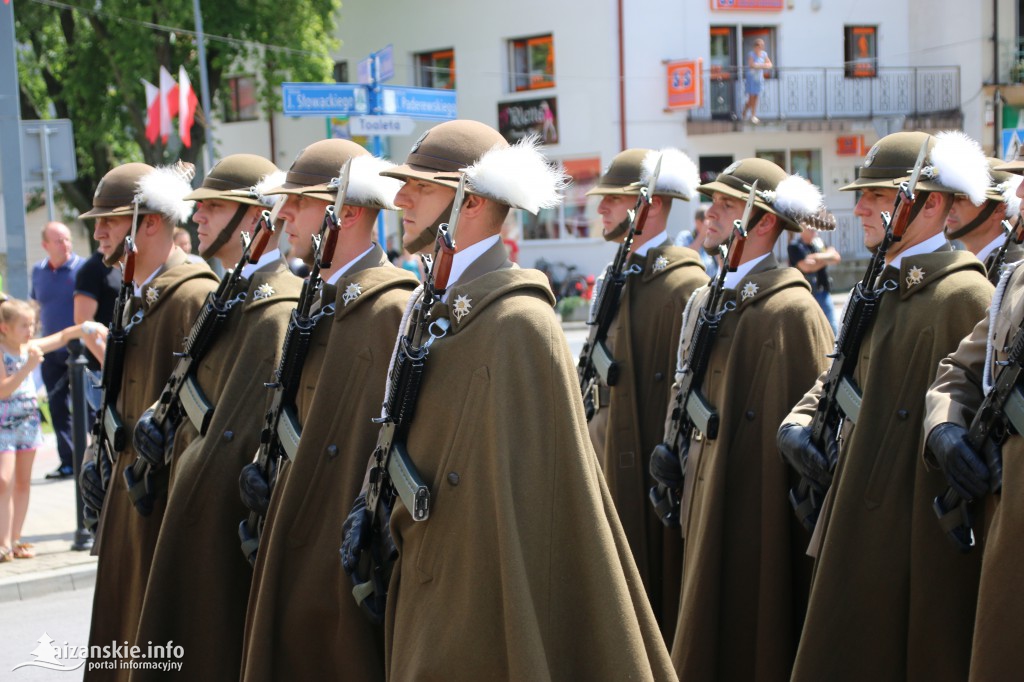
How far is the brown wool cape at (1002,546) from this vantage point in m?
3.51

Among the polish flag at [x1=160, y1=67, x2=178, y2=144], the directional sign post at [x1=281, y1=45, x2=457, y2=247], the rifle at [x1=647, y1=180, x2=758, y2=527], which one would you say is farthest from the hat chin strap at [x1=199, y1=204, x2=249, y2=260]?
the polish flag at [x1=160, y1=67, x2=178, y2=144]

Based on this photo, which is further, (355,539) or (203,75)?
(203,75)

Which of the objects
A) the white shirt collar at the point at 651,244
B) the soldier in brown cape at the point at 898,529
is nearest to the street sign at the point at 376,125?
the white shirt collar at the point at 651,244

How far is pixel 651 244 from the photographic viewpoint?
660 cm

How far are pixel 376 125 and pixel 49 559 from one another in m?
7.20

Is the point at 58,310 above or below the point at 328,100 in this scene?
below

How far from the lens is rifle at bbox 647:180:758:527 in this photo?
5.41 meters

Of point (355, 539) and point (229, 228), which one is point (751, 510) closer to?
point (355, 539)

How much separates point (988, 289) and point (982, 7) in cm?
2730

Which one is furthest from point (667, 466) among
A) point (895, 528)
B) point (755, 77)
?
point (755, 77)

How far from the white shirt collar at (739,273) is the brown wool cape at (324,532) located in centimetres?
167

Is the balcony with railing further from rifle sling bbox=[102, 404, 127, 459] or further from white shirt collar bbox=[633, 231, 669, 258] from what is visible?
rifle sling bbox=[102, 404, 127, 459]

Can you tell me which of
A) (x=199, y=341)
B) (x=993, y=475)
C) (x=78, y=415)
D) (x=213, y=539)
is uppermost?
(x=199, y=341)

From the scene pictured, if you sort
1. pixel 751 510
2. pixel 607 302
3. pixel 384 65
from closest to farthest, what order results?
pixel 751 510 < pixel 607 302 < pixel 384 65
